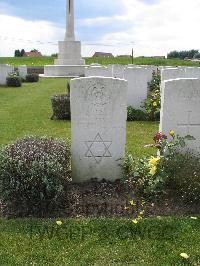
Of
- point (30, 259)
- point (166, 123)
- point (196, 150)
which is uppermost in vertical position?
point (166, 123)

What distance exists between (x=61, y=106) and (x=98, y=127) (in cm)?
579

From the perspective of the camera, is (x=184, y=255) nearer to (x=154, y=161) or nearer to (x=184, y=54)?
A: (x=154, y=161)

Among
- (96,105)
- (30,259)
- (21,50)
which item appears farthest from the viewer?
(21,50)

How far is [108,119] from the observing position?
5.64 metres

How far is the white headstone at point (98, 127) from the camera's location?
5.52 m

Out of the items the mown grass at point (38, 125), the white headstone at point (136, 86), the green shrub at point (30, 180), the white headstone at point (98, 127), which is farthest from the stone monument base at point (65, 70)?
the green shrub at point (30, 180)

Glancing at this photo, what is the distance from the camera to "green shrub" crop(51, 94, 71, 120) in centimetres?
1119

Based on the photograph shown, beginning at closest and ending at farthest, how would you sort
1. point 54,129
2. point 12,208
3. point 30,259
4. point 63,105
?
point 30,259, point 12,208, point 54,129, point 63,105

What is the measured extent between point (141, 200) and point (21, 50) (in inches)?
2562

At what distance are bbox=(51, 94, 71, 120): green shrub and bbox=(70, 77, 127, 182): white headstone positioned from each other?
→ 5.52 m

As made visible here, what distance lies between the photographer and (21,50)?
2648 inches

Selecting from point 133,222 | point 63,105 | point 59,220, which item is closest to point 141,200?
point 133,222

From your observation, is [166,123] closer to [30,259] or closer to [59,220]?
[59,220]

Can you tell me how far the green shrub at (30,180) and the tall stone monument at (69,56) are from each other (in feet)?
88.1
